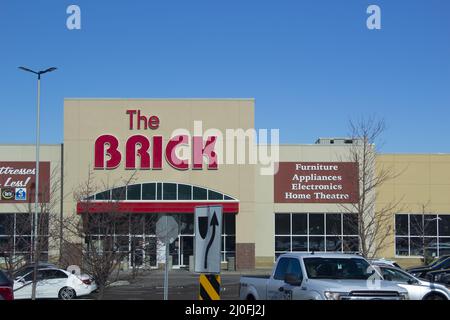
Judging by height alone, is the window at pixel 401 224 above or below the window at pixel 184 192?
below

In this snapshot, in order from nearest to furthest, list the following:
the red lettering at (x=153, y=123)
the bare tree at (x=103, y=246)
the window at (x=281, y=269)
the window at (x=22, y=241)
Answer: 1. the window at (x=281, y=269)
2. the bare tree at (x=103, y=246)
3. the window at (x=22, y=241)
4. the red lettering at (x=153, y=123)

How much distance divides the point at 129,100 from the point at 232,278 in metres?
14.6

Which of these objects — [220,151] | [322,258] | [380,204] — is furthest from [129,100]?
[322,258]

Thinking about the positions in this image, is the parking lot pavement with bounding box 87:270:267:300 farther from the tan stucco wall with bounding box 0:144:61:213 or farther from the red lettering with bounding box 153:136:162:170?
the tan stucco wall with bounding box 0:144:61:213

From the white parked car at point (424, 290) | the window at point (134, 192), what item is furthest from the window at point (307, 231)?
the white parked car at point (424, 290)

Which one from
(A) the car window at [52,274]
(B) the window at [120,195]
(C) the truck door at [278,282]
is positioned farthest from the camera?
(B) the window at [120,195]

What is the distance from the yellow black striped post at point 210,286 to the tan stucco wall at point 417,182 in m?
37.6

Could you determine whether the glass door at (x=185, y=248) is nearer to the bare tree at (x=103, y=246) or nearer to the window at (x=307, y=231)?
the window at (x=307, y=231)

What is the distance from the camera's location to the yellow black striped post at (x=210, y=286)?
1098 cm
